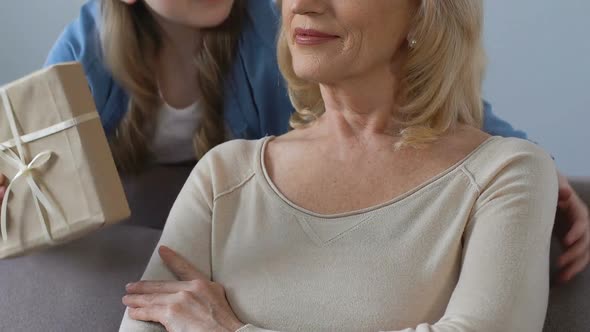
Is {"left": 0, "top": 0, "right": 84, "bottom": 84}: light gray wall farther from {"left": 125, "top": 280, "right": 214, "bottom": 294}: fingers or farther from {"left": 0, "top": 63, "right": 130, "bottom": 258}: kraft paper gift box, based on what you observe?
{"left": 125, "top": 280, "right": 214, "bottom": 294}: fingers

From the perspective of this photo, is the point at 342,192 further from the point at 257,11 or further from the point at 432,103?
→ the point at 257,11

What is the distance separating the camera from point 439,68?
1.15 m

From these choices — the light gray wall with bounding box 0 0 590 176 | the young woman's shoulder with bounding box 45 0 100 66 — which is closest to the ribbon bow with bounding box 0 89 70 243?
the young woman's shoulder with bounding box 45 0 100 66

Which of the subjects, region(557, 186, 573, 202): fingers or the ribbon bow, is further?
region(557, 186, 573, 202): fingers

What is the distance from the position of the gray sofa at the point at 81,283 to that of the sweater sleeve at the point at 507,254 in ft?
0.85

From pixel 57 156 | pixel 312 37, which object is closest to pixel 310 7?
pixel 312 37

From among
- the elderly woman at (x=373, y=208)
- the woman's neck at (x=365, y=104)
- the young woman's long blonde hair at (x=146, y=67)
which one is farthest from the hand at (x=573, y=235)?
the young woman's long blonde hair at (x=146, y=67)

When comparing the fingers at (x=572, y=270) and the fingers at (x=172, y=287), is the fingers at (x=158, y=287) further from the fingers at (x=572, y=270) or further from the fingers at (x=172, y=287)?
the fingers at (x=572, y=270)

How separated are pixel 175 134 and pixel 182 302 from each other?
62 cm

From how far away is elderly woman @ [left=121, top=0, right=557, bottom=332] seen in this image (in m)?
1.04

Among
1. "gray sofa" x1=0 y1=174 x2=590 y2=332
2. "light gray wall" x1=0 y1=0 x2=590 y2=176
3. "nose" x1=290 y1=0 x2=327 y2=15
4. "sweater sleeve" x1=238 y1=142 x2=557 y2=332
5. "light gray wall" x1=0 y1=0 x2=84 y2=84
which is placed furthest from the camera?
"light gray wall" x1=0 y1=0 x2=84 y2=84

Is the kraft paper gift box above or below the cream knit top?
above

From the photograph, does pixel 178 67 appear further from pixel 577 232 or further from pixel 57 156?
pixel 577 232

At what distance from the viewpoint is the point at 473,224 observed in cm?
107
